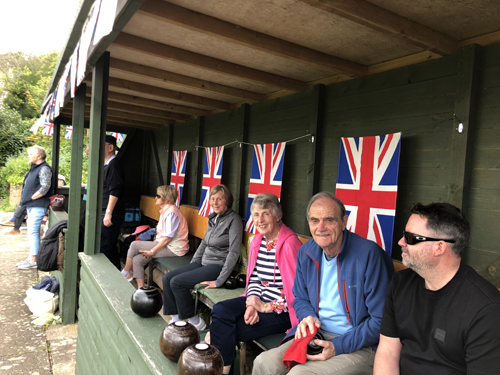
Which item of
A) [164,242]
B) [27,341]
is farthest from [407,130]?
[27,341]

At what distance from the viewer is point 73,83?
3234 millimetres

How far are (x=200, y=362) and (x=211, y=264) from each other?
2246 millimetres

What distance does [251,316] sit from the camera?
7.89 feet

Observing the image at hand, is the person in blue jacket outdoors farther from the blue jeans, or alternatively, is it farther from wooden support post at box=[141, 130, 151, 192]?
wooden support post at box=[141, 130, 151, 192]

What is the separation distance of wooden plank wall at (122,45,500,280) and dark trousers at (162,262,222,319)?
1039 millimetres

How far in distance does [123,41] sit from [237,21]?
947 millimetres

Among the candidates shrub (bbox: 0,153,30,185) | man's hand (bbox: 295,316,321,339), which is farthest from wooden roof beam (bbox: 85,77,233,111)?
shrub (bbox: 0,153,30,185)

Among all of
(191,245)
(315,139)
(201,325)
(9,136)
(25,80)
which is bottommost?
(201,325)

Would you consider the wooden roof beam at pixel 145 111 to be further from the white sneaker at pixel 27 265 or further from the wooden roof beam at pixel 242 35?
the wooden roof beam at pixel 242 35

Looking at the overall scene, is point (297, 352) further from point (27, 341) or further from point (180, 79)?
point (27, 341)

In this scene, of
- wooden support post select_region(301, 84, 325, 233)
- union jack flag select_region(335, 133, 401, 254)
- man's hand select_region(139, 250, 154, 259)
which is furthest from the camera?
man's hand select_region(139, 250, 154, 259)

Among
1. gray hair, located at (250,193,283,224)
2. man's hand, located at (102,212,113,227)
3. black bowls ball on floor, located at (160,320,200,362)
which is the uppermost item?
gray hair, located at (250,193,283,224)

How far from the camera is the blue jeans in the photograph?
5832 mm

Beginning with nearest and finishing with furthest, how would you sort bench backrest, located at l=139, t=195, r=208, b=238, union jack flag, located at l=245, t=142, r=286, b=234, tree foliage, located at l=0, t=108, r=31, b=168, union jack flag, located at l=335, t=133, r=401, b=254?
1. union jack flag, located at l=335, t=133, r=401, b=254
2. union jack flag, located at l=245, t=142, r=286, b=234
3. bench backrest, located at l=139, t=195, r=208, b=238
4. tree foliage, located at l=0, t=108, r=31, b=168
